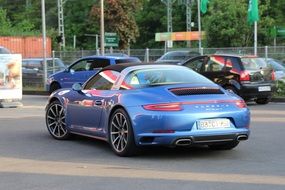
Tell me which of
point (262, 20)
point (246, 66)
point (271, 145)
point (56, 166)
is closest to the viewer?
point (56, 166)

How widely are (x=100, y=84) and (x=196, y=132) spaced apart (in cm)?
225

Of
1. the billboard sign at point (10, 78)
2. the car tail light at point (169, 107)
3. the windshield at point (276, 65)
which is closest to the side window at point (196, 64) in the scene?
the billboard sign at point (10, 78)

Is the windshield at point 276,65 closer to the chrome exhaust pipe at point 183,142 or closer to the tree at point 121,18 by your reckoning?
the chrome exhaust pipe at point 183,142

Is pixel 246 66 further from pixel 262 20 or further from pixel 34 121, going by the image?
pixel 262 20

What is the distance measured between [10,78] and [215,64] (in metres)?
6.39

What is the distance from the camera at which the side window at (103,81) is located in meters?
10.1

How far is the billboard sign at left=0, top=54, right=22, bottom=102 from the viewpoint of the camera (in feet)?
64.6

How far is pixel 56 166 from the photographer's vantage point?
8.70 metres

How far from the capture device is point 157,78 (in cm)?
970

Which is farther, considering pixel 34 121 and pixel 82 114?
pixel 34 121

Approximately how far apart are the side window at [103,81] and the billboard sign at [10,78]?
942 cm

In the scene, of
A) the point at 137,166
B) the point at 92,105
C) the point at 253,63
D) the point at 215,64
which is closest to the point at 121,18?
the point at 215,64

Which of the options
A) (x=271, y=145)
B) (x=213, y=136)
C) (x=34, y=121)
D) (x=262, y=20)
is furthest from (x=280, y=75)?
(x=262, y=20)

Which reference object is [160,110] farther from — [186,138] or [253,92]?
[253,92]
